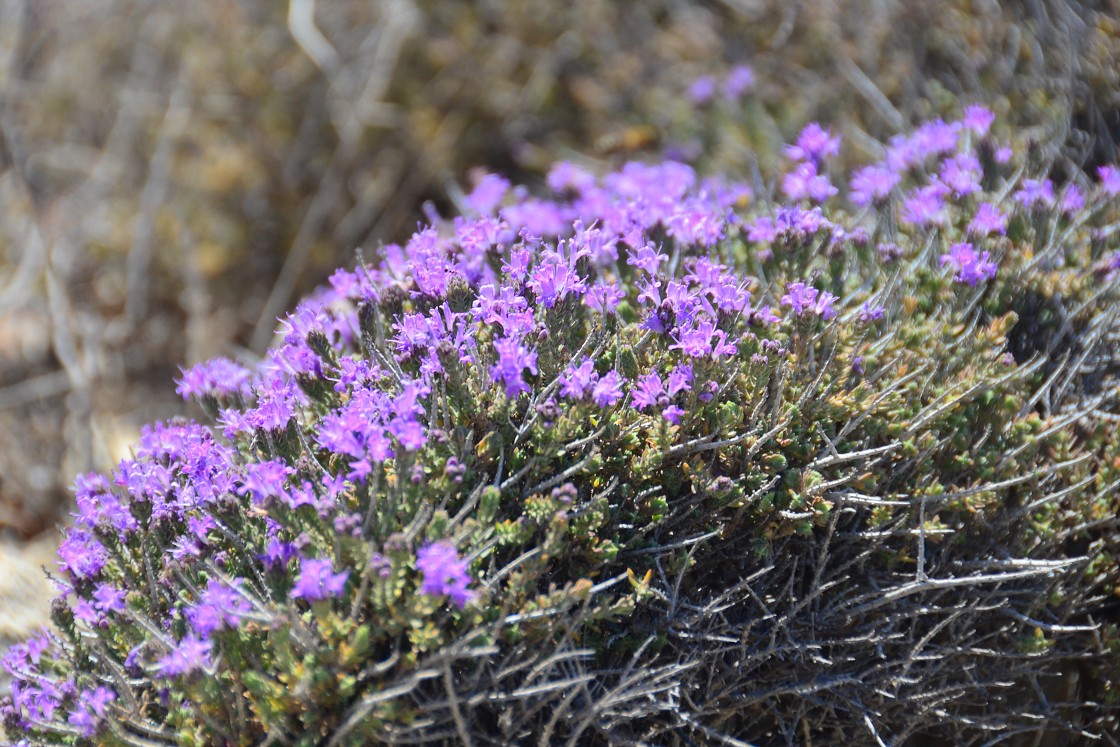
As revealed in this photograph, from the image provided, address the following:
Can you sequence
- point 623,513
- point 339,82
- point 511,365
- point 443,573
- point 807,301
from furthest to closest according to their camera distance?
1. point 339,82
2. point 807,301
3. point 623,513
4. point 511,365
5. point 443,573

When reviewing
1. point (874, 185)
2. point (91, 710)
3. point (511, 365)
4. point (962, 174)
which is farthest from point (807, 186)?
point (91, 710)

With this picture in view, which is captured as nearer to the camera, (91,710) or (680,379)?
(91,710)

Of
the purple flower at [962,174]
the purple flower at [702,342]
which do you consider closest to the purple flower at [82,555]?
the purple flower at [702,342]

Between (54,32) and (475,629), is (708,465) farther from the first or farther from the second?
(54,32)

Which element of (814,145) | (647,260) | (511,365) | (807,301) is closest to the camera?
(511,365)

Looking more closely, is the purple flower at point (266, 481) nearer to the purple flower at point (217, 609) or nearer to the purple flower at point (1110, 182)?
the purple flower at point (217, 609)

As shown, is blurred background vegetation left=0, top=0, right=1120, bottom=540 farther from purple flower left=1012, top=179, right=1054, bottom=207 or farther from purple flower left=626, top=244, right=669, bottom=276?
purple flower left=626, top=244, right=669, bottom=276

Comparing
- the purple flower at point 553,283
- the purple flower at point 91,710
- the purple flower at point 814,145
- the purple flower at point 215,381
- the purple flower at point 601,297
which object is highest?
the purple flower at point 215,381

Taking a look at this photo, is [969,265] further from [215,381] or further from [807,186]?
[215,381]
